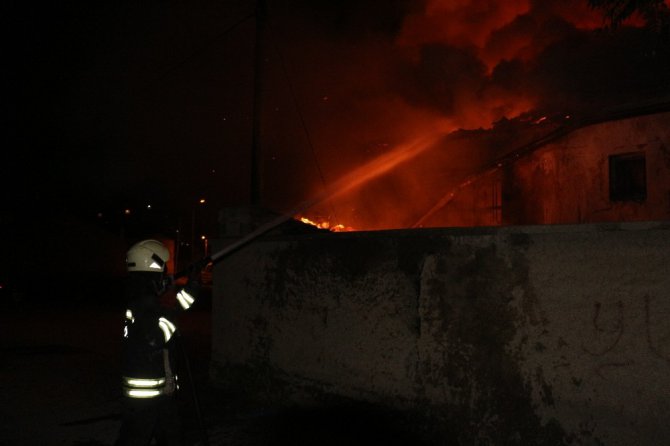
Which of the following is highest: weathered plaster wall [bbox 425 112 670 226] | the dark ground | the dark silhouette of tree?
the dark silhouette of tree

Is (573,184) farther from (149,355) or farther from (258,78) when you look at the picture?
(149,355)

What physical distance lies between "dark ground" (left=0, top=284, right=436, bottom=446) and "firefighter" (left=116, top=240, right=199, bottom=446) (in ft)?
2.18

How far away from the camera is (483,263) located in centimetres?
478

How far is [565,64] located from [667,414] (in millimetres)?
16441

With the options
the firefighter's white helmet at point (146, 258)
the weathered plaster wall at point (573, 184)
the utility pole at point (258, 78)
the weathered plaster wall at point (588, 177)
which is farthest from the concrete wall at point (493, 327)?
the weathered plaster wall at point (588, 177)

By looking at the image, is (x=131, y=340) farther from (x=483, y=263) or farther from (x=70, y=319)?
(x=70, y=319)

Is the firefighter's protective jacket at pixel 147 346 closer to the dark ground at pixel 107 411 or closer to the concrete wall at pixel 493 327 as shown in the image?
the dark ground at pixel 107 411

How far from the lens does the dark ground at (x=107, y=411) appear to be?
5.44m

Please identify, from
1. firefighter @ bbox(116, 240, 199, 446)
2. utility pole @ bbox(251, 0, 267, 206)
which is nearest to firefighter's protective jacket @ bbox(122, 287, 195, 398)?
firefighter @ bbox(116, 240, 199, 446)

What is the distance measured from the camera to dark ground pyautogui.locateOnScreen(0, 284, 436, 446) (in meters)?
5.44

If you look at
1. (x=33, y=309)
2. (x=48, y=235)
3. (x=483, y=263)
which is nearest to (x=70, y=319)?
(x=33, y=309)

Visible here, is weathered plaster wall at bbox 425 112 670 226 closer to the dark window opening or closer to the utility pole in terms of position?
the dark window opening

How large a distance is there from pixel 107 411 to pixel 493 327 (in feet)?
15.8

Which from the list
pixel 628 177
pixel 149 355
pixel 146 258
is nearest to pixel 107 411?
pixel 149 355
